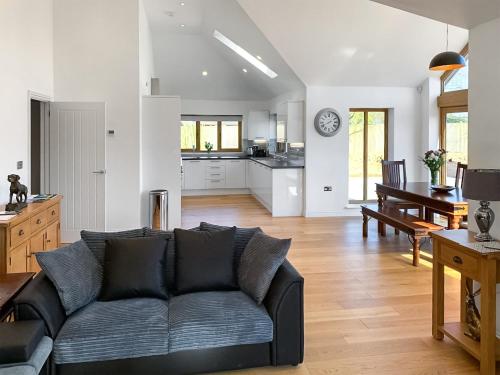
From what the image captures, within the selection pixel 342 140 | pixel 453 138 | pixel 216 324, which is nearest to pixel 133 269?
pixel 216 324

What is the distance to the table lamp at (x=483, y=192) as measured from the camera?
108 inches

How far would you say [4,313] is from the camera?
2.49 metres

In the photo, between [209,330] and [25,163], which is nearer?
[209,330]

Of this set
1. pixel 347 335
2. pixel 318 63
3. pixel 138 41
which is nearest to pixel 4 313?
pixel 347 335

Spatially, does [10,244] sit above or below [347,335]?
above

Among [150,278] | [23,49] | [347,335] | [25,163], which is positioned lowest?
[347,335]

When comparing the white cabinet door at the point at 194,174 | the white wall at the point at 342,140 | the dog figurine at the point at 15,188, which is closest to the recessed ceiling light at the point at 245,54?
the white wall at the point at 342,140

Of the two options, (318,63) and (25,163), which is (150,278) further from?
(318,63)

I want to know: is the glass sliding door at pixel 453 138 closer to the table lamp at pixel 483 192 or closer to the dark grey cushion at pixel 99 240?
the table lamp at pixel 483 192

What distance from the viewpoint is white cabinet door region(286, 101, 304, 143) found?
8312 mm

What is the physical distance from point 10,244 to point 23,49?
109 inches

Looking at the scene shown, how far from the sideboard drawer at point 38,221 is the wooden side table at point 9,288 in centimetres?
116

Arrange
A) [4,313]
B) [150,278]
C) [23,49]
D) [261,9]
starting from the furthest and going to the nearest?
[261,9] → [23,49] → [150,278] → [4,313]

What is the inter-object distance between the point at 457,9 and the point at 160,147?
5094mm
